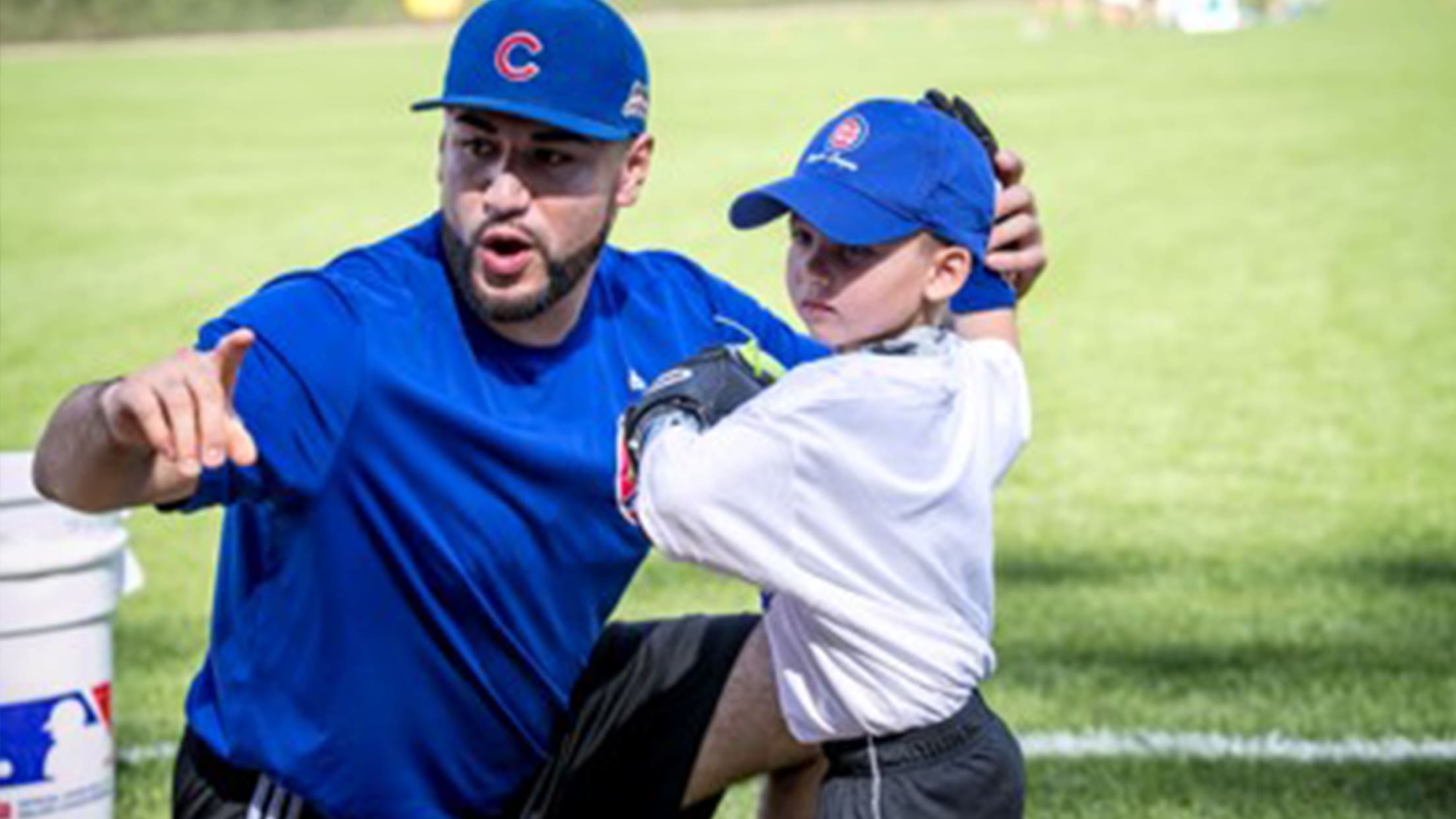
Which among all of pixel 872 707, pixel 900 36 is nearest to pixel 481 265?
pixel 872 707

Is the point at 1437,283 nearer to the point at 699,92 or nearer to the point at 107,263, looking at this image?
the point at 107,263

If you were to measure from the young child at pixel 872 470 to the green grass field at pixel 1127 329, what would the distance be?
183 cm

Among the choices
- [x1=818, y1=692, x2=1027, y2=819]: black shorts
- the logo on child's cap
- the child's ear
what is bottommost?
[x1=818, y1=692, x2=1027, y2=819]: black shorts

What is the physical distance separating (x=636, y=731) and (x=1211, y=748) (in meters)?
1.95

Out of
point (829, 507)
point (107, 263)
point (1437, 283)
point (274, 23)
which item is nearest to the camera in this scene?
point (829, 507)

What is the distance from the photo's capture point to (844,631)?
149 inches

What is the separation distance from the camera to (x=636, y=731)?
15.5ft

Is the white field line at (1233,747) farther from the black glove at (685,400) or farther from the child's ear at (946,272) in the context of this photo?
the black glove at (685,400)

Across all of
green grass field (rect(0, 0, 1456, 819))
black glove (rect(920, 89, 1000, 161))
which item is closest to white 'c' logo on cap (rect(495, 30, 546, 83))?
black glove (rect(920, 89, 1000, 161))

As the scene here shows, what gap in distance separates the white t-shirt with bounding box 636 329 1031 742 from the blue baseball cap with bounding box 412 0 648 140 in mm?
746

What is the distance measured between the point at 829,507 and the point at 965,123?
2.92 feet

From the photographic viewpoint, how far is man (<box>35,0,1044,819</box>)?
420 cm

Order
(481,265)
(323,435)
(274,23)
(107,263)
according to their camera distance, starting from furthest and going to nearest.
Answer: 1. (274,23)
2. (107,263)
3. (481,265)
4. (323,435)

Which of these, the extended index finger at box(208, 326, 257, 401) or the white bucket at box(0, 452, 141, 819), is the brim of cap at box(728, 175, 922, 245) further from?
the white bucket at box(0, 452, 141, 819)
